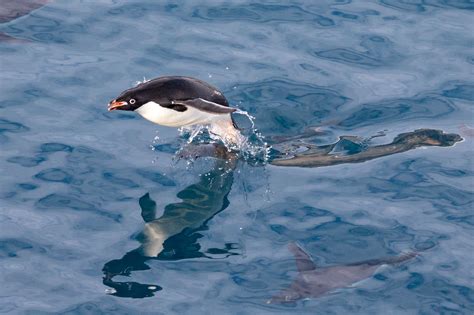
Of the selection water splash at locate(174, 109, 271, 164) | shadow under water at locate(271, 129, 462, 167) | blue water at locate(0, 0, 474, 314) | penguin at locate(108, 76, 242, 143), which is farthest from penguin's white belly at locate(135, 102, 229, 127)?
shadow under water at locate(271, 129, 462, 167)

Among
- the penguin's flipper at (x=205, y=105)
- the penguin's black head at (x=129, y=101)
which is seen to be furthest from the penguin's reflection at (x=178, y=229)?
the penguin's black head at (x=129, y=101)

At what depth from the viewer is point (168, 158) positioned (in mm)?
9688

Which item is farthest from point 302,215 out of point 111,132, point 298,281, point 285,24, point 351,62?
point 285,24

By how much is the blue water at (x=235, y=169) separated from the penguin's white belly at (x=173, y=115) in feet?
2.01

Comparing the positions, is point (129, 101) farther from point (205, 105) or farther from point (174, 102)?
point (205, 105)

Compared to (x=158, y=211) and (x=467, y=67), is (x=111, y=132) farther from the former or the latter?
(x=467, y=67)

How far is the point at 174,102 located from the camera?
8852 mm

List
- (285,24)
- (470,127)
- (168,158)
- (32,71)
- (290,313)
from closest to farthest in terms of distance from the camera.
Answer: (290,313)
(168,158)
(470,127)
(32,71)
(285,24)

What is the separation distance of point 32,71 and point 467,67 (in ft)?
15.8

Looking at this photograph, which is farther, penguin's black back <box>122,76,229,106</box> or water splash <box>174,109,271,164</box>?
water splash <box>174,109,271,164</box>

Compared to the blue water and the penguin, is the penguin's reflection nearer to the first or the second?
the blue water

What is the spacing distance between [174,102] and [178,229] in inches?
43.0

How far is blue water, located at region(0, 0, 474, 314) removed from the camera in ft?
26.1

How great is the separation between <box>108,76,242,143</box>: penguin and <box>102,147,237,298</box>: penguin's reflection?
601 millimetres
